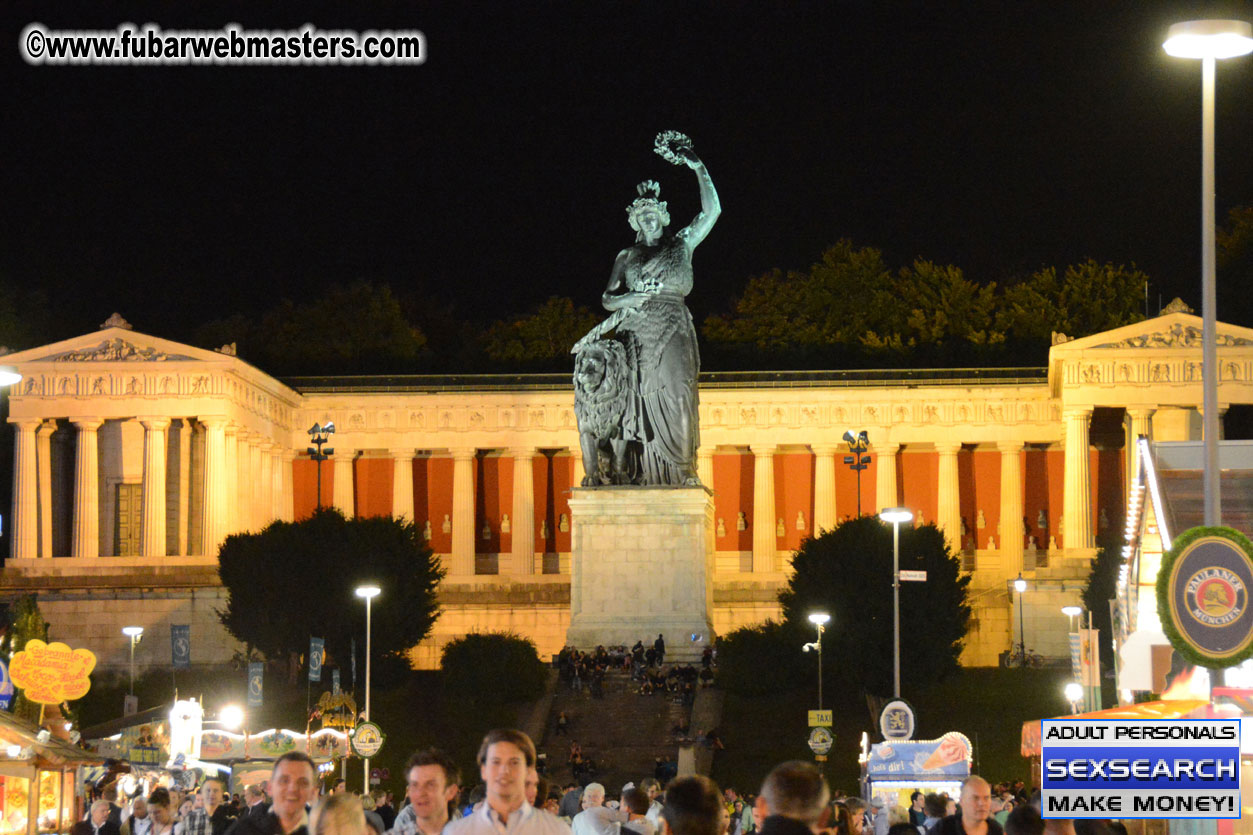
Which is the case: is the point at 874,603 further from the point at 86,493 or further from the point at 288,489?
the point at 288,489

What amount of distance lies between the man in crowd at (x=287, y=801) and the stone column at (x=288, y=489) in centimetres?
8168

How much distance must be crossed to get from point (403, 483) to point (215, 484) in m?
11.2

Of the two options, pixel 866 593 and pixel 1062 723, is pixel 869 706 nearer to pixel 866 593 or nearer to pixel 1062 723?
pixel 866 593

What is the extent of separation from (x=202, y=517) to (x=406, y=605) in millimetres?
20730

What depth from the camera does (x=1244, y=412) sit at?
89875 mm

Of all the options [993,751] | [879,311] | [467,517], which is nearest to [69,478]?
[467,517]

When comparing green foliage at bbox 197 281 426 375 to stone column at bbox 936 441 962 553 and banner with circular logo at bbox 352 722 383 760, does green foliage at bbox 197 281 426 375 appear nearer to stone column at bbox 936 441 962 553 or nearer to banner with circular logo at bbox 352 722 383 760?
stone column at bbox 936 441 962 553

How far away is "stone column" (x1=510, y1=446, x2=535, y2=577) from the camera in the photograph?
92000 mm

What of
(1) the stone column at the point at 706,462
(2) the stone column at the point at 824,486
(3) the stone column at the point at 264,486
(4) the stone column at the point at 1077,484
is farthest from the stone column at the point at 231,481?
(4) the stone column at the point at 1077,484

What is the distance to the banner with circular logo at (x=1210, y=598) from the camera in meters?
17.3

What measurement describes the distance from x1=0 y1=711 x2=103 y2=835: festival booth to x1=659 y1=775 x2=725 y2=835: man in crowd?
1408 cm

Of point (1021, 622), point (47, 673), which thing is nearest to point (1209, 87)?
point (47, 673)

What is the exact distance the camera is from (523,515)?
92375 millimetres

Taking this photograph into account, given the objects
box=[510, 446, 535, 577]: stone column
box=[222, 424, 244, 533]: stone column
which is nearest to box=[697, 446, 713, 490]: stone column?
box=[510, 446, 535, 577]: stone column
